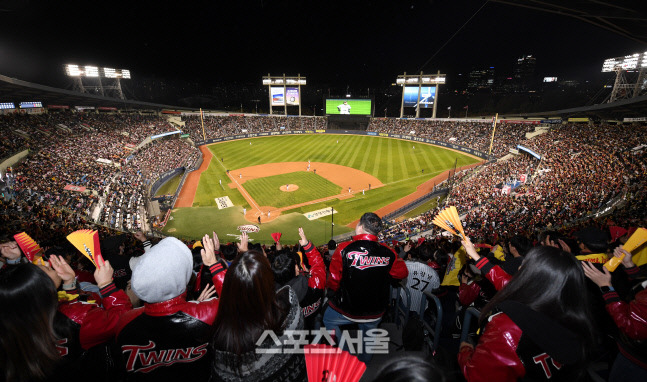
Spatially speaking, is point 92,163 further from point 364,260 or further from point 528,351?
point 528,351

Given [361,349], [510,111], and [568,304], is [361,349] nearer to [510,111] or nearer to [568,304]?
[568,304]

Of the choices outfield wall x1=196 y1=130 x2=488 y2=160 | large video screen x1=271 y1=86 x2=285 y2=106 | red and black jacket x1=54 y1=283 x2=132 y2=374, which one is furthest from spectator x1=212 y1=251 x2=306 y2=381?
large video screen x1=271 y1=86 x2=285 y2=106

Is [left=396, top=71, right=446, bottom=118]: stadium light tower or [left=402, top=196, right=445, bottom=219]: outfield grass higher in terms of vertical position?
[left=396, top=71, right=446, bottom=118]: stadium light tower

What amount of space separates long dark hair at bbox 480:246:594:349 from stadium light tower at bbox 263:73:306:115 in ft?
251

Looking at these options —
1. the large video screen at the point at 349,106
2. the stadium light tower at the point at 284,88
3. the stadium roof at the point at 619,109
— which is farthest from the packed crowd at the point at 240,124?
the stadium roof at the point at 619,109

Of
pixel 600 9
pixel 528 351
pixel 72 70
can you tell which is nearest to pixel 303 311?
pixel 528 351

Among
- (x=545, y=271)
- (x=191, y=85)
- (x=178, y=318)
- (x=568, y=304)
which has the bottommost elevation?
(x=178, y=318)

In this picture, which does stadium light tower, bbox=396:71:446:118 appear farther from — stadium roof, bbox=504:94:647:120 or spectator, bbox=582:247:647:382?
spectator, bbox=582:247:647:382

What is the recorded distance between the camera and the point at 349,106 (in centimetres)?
6950

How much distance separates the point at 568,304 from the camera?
1.99m

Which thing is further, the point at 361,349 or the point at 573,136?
the point at 573,136

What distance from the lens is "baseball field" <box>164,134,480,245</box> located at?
2284 cm

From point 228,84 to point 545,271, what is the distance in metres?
119

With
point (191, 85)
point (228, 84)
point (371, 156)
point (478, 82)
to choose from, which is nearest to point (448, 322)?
point (371, 156)
